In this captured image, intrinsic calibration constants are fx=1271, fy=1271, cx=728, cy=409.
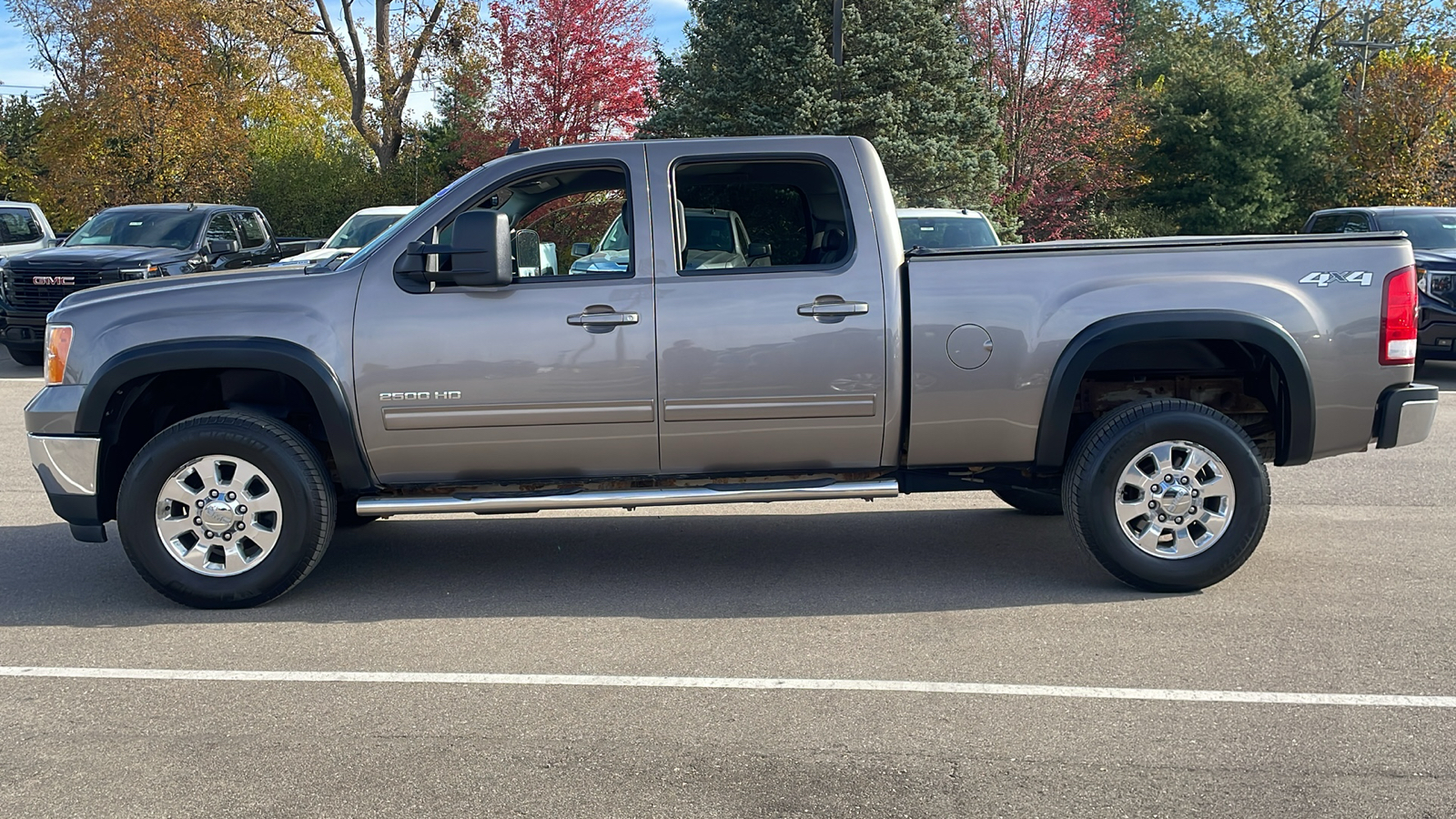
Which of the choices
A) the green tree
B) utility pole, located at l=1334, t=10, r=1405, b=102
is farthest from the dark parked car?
utility pole, located at l=1334, t=10, r=1405, b=102

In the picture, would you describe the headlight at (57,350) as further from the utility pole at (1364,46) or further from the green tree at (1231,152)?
the utility pole at (1364,46)

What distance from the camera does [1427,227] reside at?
14484 mm

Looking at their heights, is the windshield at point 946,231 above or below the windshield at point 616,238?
below

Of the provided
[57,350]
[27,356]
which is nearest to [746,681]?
[57,350]

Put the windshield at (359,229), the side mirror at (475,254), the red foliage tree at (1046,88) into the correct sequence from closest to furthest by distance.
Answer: the side mirror at (475,254) < the windshield at (359,229) < the red foliage tree at (1046,88)

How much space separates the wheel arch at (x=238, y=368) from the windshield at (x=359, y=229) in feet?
38.6

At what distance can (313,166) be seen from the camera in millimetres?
28000

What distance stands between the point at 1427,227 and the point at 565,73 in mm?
14571

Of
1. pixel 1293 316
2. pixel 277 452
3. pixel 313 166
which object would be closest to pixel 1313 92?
pixel 313 166

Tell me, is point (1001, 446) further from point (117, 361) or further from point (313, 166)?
point (313, 166)

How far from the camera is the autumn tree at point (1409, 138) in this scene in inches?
1055

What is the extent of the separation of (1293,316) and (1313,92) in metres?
30.5

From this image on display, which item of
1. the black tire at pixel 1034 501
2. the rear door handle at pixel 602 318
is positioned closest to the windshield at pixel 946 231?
the black tire at pixel 1034 501

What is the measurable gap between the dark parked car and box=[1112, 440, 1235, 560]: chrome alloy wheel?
7543 millimetres
